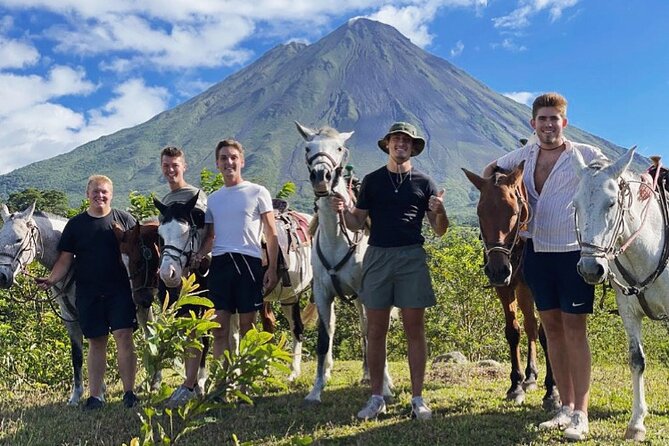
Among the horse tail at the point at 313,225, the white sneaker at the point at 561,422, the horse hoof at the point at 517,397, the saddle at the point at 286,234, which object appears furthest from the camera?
the saddle at the point at 286,234

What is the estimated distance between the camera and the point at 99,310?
17.6ft

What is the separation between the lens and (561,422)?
412cm

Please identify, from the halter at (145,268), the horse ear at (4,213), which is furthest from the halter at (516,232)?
the horse ear at (4,213)

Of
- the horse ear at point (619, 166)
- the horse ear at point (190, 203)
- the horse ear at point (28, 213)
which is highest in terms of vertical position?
the horse ear at point (28, 213)

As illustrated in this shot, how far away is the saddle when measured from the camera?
6191 mm

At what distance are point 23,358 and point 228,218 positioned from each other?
3794 mm

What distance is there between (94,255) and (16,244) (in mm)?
A: 783

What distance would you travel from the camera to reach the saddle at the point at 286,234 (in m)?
6.19

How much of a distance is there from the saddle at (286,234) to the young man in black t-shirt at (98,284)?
5.33 feet

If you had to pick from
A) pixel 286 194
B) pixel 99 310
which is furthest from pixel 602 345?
pixel 99 310

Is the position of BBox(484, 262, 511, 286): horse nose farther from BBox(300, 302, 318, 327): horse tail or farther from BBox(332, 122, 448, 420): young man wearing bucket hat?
BBox(300, 302, 318, 327): horse tail

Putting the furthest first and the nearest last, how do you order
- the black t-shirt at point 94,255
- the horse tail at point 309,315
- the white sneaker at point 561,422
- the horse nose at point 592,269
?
the horse tail at point 309,315 < the black t-shirt at point 94,255 < the white sneaker at point 561,422 < the horse nose at point 592,269

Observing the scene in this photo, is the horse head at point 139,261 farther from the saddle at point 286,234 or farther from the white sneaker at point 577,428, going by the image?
the white sneaker at point 577,428

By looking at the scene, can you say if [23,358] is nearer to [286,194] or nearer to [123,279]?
[123,279]
